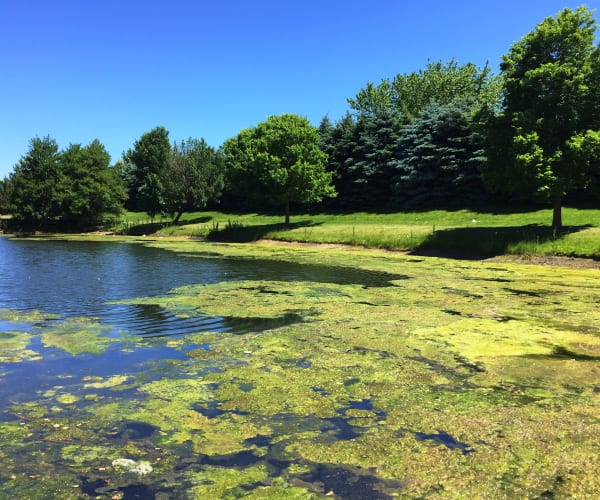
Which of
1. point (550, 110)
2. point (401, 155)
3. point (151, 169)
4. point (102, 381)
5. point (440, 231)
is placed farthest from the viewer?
point (151, 169)

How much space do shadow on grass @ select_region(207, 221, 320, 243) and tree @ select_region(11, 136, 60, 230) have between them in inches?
944

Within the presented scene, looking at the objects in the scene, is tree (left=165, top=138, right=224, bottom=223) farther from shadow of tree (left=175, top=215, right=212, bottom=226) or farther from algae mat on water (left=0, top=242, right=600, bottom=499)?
algae mat on water (left=0, top=242, right=600, bottom=499)

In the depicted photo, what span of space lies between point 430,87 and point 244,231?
128ft

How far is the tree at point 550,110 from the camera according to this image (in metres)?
25.2

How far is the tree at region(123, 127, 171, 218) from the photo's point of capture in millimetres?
54188

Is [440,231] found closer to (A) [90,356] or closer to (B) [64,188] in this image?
(A) [90,356]

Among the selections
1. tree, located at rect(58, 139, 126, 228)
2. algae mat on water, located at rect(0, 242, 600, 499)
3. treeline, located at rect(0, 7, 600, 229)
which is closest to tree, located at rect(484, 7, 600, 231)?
treeline, located at rect(0, 7, 600, 229)

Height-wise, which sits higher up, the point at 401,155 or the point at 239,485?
the point at 401,155

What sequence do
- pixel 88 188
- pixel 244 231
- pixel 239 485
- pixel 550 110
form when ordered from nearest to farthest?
1. pixel 239 485
2. pixel 550 110
3. pixel 244 231
4. pixel 88 188

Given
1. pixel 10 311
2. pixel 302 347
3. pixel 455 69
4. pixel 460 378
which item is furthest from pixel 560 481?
pixel 455 69

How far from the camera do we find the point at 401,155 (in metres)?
46.7

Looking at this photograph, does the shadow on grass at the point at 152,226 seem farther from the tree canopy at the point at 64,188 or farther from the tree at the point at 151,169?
the tree canopy at the point at 64,188

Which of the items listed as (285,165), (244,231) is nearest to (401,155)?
(285,165)

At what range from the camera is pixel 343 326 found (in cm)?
1041
